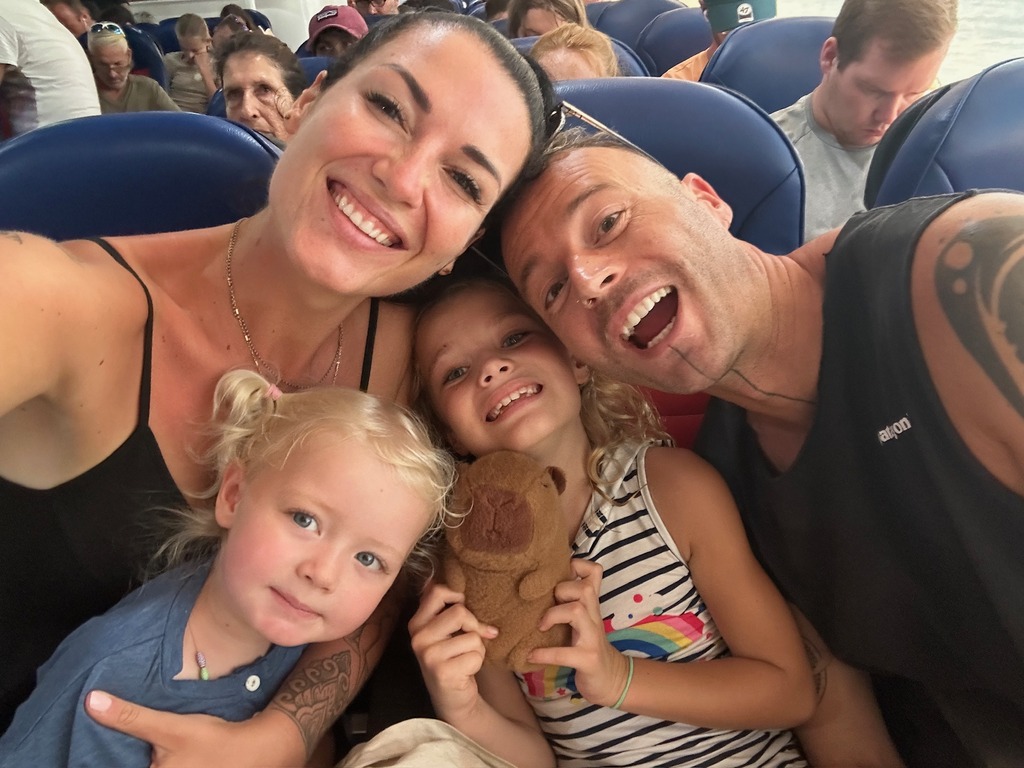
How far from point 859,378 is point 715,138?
27.1 inches

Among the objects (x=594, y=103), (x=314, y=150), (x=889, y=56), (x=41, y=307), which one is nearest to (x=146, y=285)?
(x=41, y=307)

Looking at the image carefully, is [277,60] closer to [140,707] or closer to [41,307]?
[41,307]

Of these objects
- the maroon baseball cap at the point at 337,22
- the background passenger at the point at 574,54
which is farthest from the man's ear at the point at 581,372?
the maroon baseball cap at the point at 337,22

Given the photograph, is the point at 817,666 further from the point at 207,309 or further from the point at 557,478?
the point at 207,309

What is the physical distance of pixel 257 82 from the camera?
2748 millimetres

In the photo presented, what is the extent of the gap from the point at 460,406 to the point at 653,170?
530 mm

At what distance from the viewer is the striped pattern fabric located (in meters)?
1.15

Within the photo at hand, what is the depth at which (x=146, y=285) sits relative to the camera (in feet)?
3.46

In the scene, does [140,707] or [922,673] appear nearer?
[140,707]

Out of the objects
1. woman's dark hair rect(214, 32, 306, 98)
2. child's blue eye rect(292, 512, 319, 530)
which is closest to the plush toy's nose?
child's blue eye rect(292, 512, 319, 530)

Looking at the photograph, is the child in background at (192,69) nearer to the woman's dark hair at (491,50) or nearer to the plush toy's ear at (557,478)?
the woman's dark hair at (491,50)

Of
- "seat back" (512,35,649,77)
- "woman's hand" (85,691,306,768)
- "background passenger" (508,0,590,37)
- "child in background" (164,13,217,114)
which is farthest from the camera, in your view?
"child in background" (164,13,217,114)

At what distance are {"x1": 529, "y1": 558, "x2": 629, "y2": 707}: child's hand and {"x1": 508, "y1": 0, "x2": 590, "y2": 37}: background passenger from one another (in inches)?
132

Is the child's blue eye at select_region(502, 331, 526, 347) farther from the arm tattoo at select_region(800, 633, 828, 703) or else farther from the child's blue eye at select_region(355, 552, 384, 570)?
the arm tattoo at select_region(800, 633, 828, 703)
